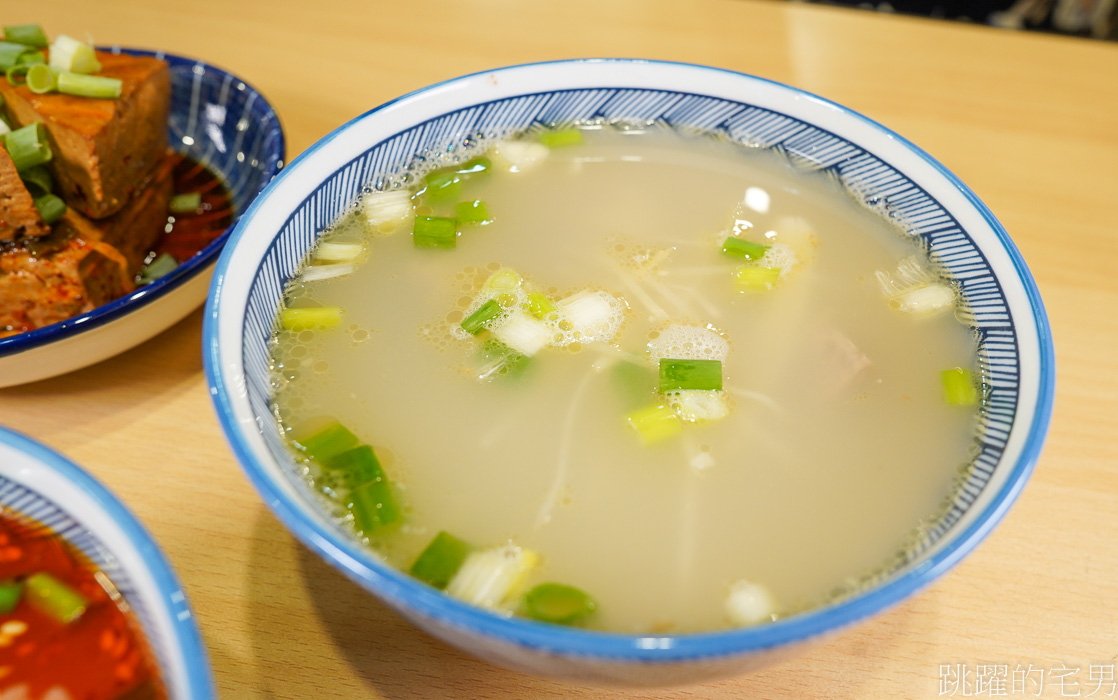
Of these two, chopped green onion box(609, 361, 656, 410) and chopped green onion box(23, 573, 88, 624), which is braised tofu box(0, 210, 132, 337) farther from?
chopped green onion box(609, 361, 656, 410)

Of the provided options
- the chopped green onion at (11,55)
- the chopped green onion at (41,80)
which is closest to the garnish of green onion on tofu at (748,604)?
the chopped green onion at (41,80)

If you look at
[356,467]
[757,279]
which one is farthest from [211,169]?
[757,279]

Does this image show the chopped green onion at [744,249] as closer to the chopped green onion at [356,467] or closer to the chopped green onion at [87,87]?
the chopped green onion at [356,467]

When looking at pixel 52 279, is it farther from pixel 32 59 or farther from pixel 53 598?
pixel 53 598

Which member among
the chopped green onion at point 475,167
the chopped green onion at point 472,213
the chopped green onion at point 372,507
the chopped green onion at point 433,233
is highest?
the chopped green onion at point 475,167

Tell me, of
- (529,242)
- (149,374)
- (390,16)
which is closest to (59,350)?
(149,374)

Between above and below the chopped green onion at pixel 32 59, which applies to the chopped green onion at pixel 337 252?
below
